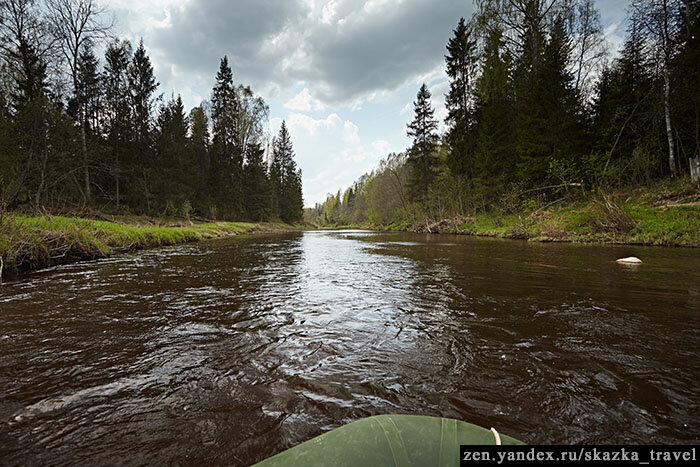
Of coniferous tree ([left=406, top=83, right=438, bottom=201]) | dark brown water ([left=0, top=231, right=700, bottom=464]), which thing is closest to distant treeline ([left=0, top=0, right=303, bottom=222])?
dark brown water ([left=0, top=231, right=700, bottom=464])

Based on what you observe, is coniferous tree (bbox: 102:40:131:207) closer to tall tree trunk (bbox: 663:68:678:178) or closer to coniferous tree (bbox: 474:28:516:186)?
coniferous tree (bbox: 474:28:516:186)

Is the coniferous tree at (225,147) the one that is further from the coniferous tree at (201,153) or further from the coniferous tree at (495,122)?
the coniferous tree at (495,122)

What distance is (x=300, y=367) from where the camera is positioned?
180 cm

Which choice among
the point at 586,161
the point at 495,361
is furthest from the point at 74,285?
the point at 586,161

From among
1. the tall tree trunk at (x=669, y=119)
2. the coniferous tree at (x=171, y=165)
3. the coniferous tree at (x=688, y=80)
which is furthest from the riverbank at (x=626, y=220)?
the coniferous tree at (x=171, y=165)

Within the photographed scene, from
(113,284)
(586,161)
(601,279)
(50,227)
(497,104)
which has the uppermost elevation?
(497,104)

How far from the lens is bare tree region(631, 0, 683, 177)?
406 inches

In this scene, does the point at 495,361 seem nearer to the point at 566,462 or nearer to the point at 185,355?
the point at 566,462

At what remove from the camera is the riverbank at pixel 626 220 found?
8547 mm

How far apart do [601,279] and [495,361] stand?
380 centimetres

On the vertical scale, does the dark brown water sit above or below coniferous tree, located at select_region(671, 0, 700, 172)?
below

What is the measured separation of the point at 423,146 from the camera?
85.5 ft

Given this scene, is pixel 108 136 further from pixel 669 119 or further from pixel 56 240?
pixel 669 119

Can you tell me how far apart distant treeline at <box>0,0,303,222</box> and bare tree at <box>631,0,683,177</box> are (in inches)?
764
